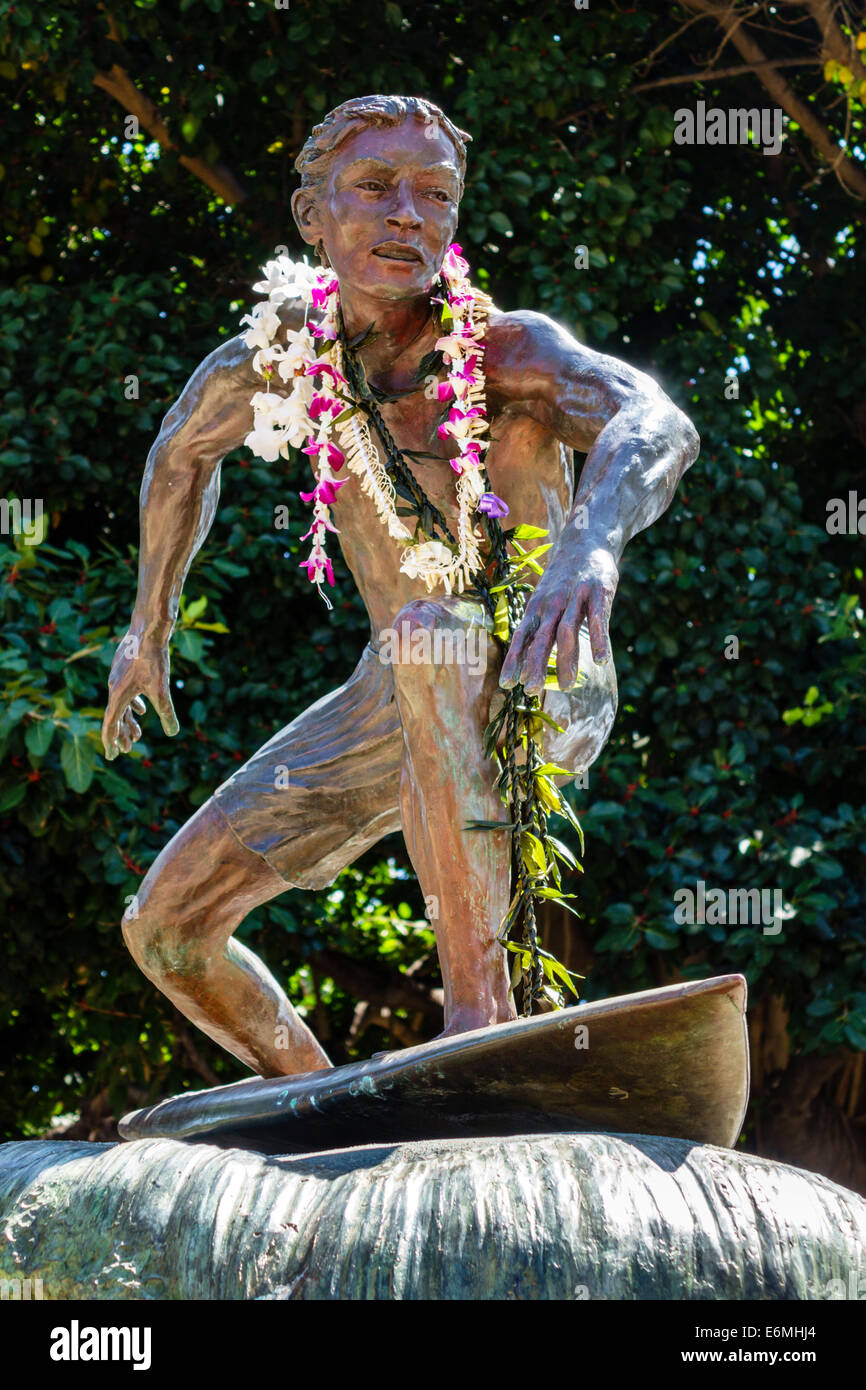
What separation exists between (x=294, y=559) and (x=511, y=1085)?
487 centimetres

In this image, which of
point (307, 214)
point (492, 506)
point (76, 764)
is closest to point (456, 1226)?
point (492, 506)

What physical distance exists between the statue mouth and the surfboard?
1464mm

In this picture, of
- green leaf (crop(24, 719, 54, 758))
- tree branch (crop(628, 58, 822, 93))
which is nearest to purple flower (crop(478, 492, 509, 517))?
green leaf (crop(24, 719, 54, 758))

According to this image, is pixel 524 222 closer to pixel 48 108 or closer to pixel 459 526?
pixel 48 108

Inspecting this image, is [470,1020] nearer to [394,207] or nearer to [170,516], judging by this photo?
[170,516]

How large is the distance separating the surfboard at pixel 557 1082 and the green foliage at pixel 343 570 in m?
3.14

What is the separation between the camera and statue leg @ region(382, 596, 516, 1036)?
3322mm

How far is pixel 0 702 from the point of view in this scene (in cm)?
645

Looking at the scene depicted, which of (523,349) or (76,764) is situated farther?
(76,764)

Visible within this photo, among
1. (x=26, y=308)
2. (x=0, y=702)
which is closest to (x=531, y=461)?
(x=0, y=702)

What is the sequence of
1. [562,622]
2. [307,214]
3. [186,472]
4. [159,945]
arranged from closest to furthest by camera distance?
[562,622] → [307,214] → [159,945] → [186,472]

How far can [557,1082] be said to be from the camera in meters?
3.07

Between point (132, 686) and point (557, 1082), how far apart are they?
150cm

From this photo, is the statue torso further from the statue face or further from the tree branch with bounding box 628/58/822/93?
the tree branch with bounding box 628/58/822/93
